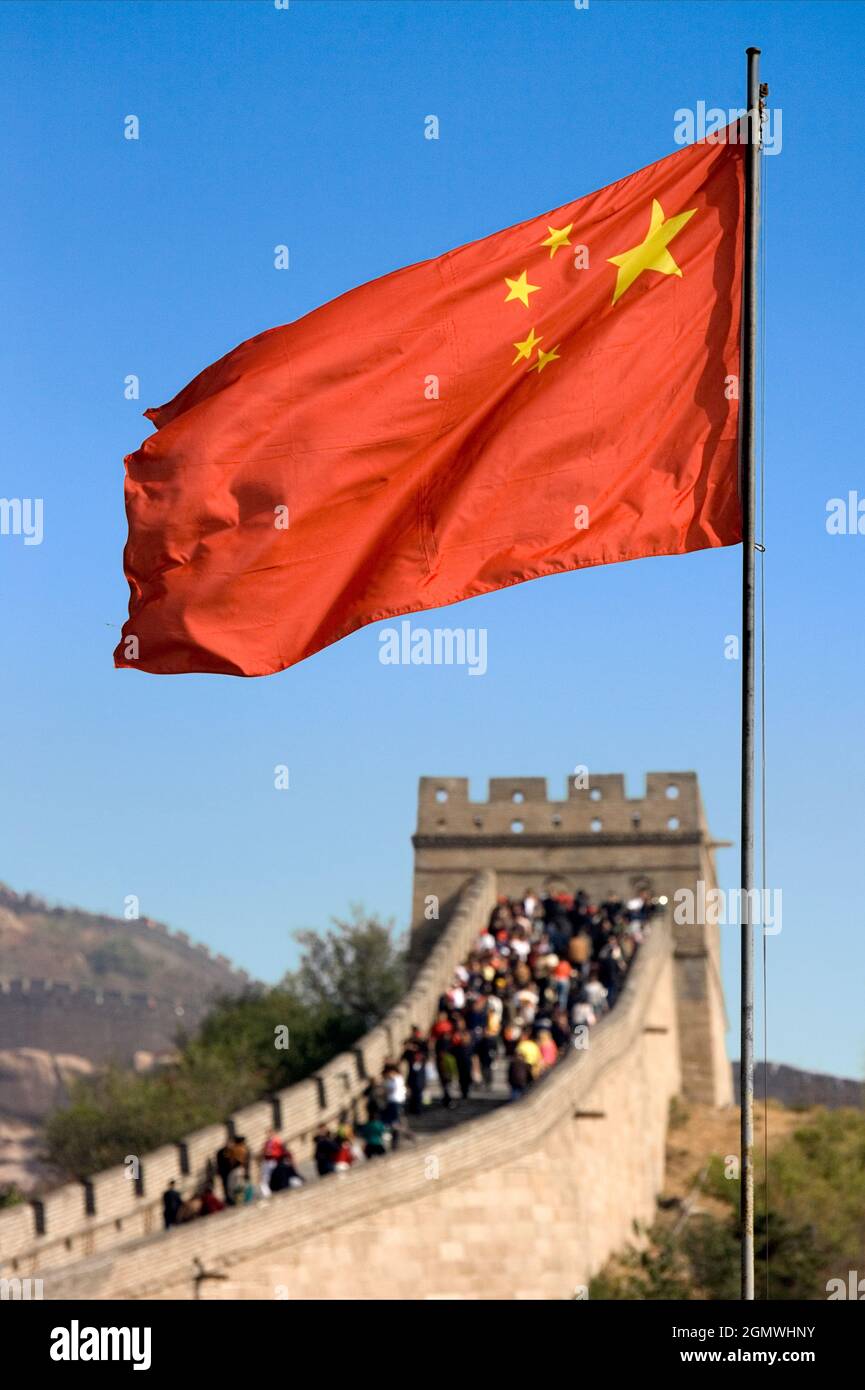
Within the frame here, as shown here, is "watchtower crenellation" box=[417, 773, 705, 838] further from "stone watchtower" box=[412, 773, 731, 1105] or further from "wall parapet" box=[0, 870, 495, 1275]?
"wall parapet" box=[0, 870, 495, 1275]

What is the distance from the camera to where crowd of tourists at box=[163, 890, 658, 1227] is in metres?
27.6

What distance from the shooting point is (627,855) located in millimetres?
50812

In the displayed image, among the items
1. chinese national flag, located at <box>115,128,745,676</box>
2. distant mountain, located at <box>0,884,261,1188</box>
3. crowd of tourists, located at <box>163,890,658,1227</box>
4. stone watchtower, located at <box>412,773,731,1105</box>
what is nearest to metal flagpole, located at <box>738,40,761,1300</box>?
chinese national flag, located at <box>115,128,745,676</box>

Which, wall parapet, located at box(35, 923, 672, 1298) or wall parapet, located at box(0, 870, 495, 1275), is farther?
wall parapet, located at box(0, 870, 495, 1275)

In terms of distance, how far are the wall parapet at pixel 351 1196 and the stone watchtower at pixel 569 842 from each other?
55.0 feet

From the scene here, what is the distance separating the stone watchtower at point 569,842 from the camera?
165ft

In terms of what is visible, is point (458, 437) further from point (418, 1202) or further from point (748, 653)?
point (418, 1202)

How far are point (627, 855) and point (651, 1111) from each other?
39.8ft

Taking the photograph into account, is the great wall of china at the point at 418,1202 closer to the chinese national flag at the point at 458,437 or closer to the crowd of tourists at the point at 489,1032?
the crowd of tourists at the point at 489,1032

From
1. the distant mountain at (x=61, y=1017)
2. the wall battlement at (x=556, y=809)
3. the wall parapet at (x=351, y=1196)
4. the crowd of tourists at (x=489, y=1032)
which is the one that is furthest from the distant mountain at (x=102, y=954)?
the wall parapet at (x=351, y=1196)

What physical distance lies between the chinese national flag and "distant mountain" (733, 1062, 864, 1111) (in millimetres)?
49106

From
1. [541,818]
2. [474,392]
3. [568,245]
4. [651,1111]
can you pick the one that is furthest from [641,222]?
[541,818]
